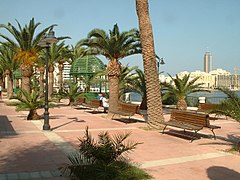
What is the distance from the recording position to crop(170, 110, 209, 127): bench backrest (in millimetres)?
10328

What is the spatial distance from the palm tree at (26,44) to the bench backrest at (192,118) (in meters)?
13.4

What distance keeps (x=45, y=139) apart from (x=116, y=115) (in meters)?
7.02

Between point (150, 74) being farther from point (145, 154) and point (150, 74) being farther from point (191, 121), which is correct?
point (145, 154)

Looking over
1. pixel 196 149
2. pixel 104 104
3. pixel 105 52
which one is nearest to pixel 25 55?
pixel 104 104

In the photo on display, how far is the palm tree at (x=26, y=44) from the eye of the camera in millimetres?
22414

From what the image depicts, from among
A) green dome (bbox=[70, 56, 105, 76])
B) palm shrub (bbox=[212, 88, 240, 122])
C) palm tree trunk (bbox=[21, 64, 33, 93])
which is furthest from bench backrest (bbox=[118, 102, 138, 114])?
green dome (bbox=[70, 56, 105, 76])

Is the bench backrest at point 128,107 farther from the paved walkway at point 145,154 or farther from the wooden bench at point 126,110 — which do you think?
→ the paved walkway at point 145,154

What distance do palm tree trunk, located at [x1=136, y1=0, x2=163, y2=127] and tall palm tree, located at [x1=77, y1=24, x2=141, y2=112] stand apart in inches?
117

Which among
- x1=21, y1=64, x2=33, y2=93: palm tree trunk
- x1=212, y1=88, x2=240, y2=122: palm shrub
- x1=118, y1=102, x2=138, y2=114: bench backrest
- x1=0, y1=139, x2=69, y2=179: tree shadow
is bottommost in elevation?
x1=0, y1=139, x2=69, y2=179: tree shadow

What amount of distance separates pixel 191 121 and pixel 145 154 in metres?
3.59

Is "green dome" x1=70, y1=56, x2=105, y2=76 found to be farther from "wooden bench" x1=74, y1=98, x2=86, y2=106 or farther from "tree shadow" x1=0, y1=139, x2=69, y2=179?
"tree shadow" x1=0, y1=139, x2=69, y2=179

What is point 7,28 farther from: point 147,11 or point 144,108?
point 147,11

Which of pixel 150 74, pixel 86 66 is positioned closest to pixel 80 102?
pixel 86 66

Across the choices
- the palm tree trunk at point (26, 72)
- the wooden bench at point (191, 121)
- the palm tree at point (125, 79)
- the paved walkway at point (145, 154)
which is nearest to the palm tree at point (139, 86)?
the palm tree at point (125, 79)
